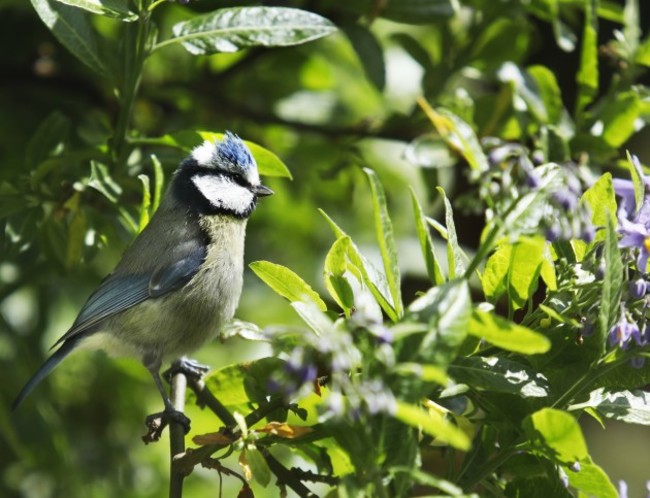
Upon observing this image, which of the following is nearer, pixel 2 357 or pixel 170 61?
pixel 2 357

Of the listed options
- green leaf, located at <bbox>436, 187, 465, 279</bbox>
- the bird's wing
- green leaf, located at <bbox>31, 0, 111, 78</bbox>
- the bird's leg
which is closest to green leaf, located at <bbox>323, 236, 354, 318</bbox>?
green leaf, located at <bbox>436, 187, 465, 279</bbox>

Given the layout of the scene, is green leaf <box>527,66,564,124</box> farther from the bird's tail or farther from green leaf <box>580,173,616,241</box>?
the bird's tail

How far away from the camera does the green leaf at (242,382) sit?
6.52 feet

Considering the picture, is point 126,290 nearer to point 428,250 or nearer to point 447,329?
point 428,250

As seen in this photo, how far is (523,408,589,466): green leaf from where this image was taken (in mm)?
1402

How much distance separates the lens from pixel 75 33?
2.25 m

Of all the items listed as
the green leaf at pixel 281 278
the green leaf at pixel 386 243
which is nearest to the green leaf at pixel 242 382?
the green leaf at pixel 281 278

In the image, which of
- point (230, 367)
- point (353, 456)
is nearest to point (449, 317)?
point (353, 456)

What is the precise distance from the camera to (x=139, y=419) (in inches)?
134

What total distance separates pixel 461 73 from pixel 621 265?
1.66m

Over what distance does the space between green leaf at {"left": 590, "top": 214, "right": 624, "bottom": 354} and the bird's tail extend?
1.54 meters

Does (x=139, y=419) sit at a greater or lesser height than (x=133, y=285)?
lesser

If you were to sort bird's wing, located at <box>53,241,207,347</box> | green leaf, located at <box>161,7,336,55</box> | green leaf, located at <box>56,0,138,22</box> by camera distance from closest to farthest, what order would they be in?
green leaf, located at <box>56,0,138,22</box> < green leaf, located at <box>161,7,336,55</box> < bird's wing, located at <box>53,241,207,347</box>

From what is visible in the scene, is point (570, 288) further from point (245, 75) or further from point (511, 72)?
point (245, 75)
